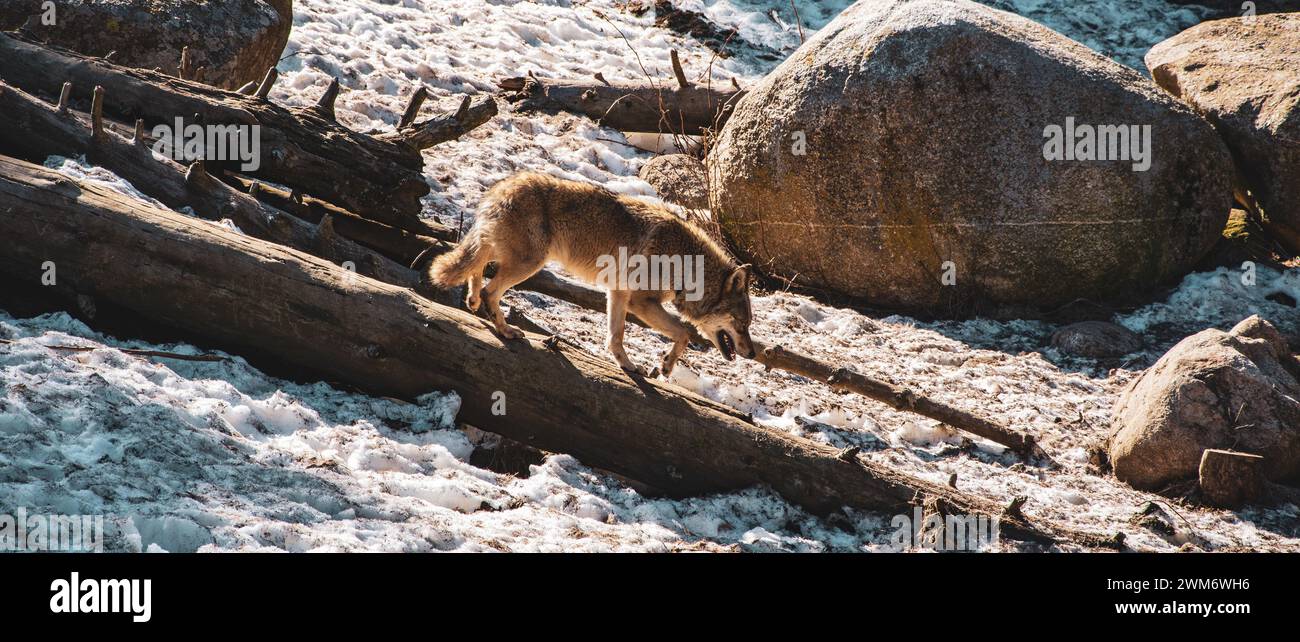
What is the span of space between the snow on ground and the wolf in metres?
0.57

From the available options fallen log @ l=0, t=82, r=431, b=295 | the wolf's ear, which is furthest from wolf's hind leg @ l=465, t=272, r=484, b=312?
the wolf's ear

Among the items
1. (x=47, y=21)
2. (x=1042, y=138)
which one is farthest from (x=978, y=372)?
(x=47, y=21)

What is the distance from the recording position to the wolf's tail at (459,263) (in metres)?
6.11

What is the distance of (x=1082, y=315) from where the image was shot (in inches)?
369

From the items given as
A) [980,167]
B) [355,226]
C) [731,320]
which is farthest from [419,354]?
[980,167]

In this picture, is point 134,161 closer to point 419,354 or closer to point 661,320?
point 419,354

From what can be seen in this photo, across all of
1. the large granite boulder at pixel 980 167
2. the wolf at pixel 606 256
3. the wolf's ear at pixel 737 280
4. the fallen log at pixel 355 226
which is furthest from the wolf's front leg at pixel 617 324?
the large granite boulder at pixel 980 167

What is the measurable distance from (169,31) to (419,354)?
5161mm

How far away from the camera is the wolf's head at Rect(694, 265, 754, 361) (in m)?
7.32

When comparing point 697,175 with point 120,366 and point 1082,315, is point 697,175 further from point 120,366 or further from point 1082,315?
point 120,366

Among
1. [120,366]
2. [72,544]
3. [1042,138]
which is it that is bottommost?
[72,544]

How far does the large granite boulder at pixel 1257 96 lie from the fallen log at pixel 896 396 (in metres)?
4.87

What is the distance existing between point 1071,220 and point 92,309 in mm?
8198

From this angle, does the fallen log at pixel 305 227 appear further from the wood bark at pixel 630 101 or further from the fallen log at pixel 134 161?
the wood bark at pixel 630 101
